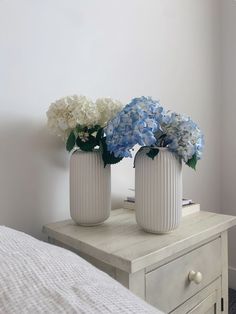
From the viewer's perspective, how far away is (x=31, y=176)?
1.04 metres

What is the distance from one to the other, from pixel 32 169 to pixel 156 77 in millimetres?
853

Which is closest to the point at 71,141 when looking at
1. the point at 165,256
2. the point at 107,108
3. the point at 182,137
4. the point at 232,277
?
the point at 107,108

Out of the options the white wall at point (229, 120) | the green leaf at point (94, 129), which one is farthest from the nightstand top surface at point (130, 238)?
the white wall at point (229, 120)

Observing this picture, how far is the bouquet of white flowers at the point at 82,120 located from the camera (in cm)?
94

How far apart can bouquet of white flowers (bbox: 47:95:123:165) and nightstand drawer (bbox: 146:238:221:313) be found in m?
0.37

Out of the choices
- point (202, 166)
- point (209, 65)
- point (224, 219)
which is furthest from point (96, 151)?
point (209, 65)

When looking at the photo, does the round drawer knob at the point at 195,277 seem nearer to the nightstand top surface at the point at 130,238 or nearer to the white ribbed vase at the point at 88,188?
the nightstand top surface at the point at 130,238

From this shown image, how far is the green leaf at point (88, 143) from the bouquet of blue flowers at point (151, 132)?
0.37ft

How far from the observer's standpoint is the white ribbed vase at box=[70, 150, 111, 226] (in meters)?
0.97

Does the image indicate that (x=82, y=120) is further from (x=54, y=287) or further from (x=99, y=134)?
(x=54, y=287)

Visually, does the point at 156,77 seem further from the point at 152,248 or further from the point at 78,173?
the point at 152,248

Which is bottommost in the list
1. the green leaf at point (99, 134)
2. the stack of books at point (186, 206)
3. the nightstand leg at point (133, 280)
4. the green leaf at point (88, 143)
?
the nightstand leg at point (133, 280)

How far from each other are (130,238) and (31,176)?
1.38 feet

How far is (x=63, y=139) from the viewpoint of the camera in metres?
1.06
